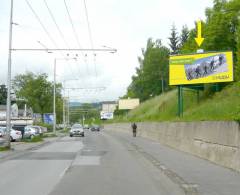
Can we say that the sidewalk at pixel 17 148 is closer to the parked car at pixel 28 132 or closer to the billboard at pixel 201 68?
the billboard at pixel 201 68

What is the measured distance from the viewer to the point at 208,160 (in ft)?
72.2

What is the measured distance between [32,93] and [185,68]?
4348cm

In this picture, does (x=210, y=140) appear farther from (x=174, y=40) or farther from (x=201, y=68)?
(x=174, y=40)

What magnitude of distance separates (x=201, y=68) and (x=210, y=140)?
18.4 meters

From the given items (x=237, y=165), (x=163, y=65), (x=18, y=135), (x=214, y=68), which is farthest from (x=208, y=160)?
(x=163, y=65)

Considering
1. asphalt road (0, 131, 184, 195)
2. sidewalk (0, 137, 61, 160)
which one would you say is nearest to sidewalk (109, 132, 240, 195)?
asphalt road (0, 131, 184, 195)

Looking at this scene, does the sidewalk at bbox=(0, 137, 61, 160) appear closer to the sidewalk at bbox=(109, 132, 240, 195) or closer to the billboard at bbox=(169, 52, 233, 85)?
the sidewalk at bbox=(109, 132, 240, 195)

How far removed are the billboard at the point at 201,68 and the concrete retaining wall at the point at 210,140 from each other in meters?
5.74

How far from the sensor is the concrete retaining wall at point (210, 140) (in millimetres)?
18078

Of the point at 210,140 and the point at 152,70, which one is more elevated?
the point at 152,70

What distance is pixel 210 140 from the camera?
21688 mm

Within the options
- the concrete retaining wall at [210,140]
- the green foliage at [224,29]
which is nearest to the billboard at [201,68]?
the concrete retaining wall at [210,140]

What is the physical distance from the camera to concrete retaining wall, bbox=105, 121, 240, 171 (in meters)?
18.1

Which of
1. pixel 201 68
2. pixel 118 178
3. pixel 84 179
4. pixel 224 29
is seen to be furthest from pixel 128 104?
pixel 84 179
